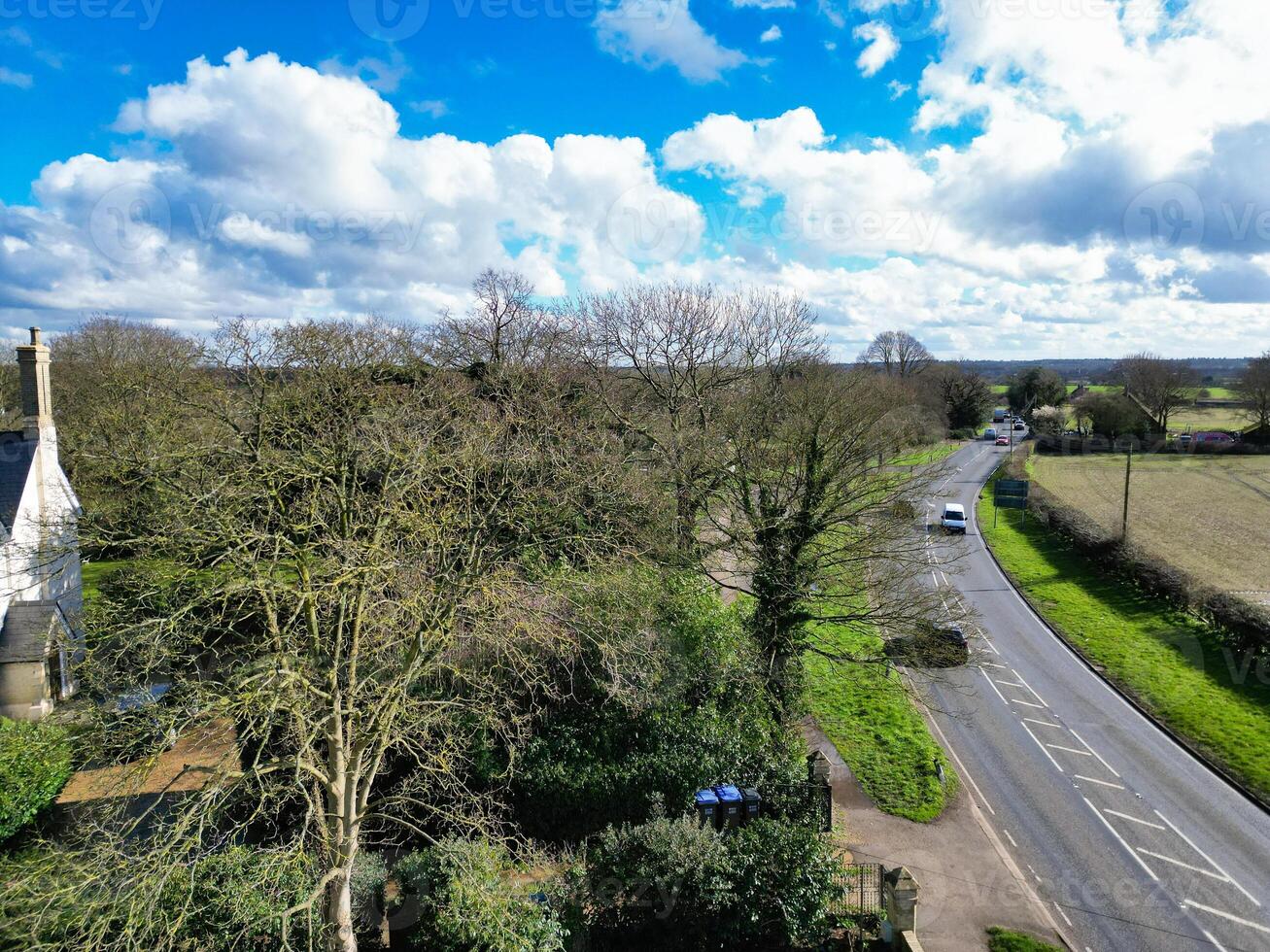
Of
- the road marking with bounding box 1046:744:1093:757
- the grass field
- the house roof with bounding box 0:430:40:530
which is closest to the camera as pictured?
the road marking with bounding box 1046:744:1093:757

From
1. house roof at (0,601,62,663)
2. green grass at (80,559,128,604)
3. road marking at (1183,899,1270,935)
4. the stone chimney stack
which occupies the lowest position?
road marking at (1183,899,1270,935)

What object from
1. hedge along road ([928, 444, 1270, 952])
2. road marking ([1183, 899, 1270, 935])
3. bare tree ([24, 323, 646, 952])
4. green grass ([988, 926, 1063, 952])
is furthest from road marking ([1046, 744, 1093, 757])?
bare tree ([24, 323, 646, 952])

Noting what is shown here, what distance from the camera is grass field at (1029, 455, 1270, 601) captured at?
33.8m

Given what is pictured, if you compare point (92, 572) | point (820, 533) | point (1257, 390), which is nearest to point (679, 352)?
point (820, 533)

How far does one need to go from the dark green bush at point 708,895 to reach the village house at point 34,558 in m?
16.0

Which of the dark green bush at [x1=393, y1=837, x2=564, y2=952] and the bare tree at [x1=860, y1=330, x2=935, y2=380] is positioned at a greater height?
the bare tree at [x1=860, y1=330, x2=935, y2=380]

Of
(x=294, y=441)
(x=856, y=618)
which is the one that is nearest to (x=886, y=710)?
(x=856, y=618)

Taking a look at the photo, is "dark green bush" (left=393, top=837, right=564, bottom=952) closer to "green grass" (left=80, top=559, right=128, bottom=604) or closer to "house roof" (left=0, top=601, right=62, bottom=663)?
"house roof" (left=0, top=601, right=62, bottom=663)

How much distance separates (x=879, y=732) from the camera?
2070 cm

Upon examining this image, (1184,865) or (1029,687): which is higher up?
(1029,687)

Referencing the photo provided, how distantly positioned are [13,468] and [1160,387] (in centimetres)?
9234

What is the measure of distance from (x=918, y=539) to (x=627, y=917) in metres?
12.5

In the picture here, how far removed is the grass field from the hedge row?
1273 millimetres

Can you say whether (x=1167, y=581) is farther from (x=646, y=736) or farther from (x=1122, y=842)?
(x=646, y=736)
